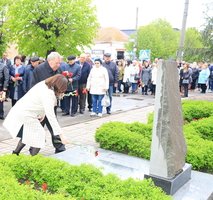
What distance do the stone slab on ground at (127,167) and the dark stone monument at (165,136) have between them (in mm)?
231

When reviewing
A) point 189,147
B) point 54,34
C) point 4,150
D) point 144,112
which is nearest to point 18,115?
point 4,150

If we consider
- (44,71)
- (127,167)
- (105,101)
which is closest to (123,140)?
(127,167)

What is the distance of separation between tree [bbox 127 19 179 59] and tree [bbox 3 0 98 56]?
37274mm

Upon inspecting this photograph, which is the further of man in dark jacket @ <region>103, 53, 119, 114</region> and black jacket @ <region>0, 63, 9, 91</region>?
man in dark jacket @ <region>103, 53, 119, 114</region>

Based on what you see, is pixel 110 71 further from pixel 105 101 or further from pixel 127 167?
pixel 127 167

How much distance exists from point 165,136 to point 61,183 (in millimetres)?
1357

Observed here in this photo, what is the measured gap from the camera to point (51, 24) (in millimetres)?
15352

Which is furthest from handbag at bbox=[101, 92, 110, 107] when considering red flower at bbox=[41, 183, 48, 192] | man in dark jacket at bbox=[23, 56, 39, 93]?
red flower at bbox=[41, 183, 48, 192]

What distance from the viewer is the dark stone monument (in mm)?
4148

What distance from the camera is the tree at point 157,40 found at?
5394 centimetres

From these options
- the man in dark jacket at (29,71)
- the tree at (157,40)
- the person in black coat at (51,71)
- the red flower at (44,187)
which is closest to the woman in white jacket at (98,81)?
the man in dark jacket at (29,71)

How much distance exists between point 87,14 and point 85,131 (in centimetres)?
918

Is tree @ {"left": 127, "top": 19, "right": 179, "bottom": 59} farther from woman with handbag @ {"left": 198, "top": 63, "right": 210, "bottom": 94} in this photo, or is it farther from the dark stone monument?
the dark stone monument

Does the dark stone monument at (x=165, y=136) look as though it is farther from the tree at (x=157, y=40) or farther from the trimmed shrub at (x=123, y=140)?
the tree at (x=157, y=40)
